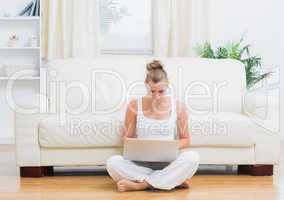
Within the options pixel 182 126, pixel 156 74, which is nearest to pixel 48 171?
pixel 182 126

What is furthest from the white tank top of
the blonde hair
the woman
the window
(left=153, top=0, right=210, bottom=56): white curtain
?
the window

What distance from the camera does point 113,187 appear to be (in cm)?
375

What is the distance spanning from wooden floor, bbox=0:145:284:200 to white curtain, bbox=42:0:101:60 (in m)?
1.93

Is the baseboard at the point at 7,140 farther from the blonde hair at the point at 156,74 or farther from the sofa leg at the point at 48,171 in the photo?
the blonde hair at the point at 156,74

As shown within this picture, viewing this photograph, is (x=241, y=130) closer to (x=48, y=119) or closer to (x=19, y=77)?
(x=48, y=119)

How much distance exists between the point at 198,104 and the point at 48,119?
4.15 feet

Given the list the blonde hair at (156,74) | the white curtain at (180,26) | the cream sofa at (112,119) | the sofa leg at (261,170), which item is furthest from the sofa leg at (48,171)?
the white curtain at (180,26)

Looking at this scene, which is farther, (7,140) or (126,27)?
(126,27)

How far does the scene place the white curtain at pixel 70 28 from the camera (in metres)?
6.09

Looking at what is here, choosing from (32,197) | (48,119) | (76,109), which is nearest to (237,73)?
(76,109)

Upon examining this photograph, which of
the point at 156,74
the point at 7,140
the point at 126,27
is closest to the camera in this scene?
the point at 156,74

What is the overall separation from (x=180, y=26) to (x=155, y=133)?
269cm

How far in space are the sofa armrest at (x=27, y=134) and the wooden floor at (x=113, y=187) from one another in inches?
5.9

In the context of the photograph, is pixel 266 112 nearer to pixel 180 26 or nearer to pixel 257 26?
pixel 180 26
